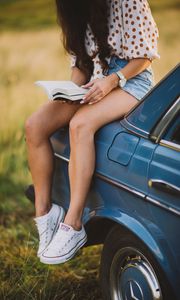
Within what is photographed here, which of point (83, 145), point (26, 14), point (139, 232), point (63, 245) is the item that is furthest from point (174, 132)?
point (26, 14)

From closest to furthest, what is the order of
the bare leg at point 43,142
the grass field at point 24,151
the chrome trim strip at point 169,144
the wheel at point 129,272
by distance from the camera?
the chrome trim strip at point 169,144 < the wheel at point 129,272 < the bare leg at point 43,142 < the grass field at point 24,151

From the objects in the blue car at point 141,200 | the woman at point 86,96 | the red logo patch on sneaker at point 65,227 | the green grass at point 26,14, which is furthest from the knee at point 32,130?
the green grass at point 26,14

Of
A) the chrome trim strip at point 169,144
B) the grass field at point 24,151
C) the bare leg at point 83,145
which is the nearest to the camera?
the chrome trim strip at point 169,144

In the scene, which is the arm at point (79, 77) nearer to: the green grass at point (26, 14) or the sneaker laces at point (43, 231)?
the sneaker laces at point (43, 231)

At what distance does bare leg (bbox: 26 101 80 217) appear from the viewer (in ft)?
11.3

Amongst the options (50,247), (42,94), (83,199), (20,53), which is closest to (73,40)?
(83,199)

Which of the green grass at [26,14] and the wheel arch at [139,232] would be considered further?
the green grass at [26,14]

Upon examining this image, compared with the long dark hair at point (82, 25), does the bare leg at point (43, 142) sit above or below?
below

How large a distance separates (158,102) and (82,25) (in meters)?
1.06

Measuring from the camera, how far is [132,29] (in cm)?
330

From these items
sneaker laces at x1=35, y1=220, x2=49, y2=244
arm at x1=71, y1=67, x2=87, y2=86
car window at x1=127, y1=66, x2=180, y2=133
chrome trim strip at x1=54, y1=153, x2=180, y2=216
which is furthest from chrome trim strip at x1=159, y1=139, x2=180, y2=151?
arm at x1=71, y1=67, x2=87, y2=86

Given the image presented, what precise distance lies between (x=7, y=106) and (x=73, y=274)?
5011 mm

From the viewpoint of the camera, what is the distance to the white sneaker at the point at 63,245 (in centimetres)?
312

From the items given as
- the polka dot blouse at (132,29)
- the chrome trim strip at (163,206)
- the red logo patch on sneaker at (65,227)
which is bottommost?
the red logo patch on sneaker at (65,227)
